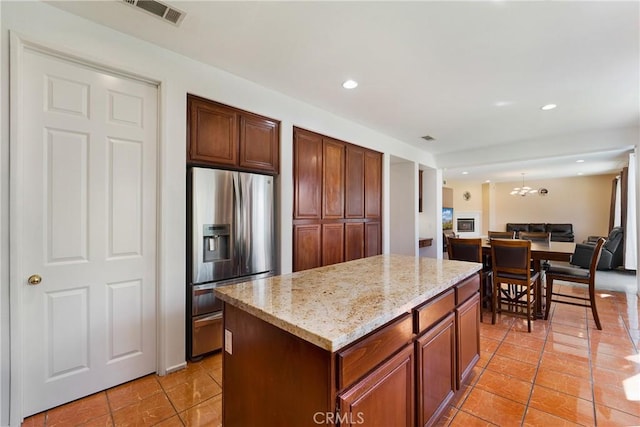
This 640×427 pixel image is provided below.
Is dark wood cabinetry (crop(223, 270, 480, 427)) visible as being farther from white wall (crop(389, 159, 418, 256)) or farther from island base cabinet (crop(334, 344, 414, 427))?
white wall (crop(389, 159, 418, 256))

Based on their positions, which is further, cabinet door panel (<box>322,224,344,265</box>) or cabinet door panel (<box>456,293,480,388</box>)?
cabinet door panel (<box>322,224,344,265</box>)

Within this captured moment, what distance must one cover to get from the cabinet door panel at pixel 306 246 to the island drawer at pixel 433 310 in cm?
183

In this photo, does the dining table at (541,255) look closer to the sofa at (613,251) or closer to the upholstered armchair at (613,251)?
the upholstered armchair at (613,251)

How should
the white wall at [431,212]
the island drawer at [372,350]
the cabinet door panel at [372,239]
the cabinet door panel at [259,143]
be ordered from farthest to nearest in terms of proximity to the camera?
the white wall at [431,212] < the cabinet door panel at [372,239] < the cabinet door panel at [259,143] < the island drawer at [372,350]

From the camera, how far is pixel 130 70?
2094 millimetres

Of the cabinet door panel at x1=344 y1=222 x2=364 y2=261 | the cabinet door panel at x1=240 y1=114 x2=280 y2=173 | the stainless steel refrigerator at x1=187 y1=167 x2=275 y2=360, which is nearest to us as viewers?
the stainless steel refrigerator at x1=187 y1=167 x2=275 y2=360

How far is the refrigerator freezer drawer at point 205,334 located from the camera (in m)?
2.46

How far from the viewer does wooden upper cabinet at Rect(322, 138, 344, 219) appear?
364 centimetres

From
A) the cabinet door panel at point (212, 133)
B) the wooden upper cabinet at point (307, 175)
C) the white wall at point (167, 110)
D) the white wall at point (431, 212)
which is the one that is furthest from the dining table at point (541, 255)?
the cabinet door panel at point (212, 133)

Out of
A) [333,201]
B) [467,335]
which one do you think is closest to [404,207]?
[333,201]

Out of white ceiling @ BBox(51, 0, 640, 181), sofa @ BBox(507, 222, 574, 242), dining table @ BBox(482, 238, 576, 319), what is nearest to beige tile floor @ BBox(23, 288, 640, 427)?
dining table @ BBox(482, 238, 576, 319)

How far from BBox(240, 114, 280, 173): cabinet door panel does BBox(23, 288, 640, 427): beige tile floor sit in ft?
6.15

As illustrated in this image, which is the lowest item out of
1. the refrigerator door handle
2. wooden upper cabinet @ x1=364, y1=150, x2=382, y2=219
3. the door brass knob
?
the door brass knob

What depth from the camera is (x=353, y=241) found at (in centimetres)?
404
